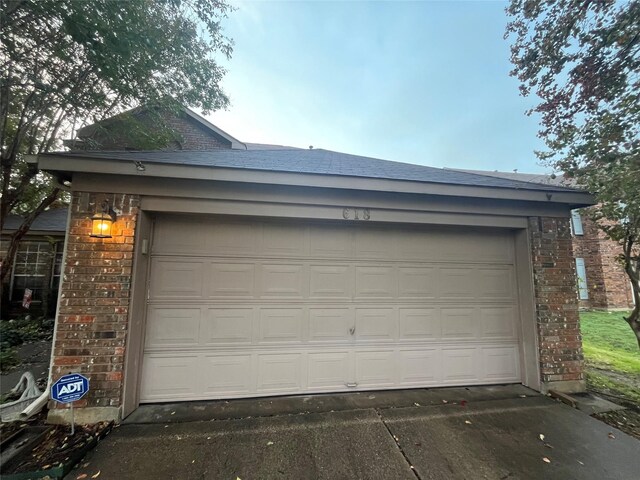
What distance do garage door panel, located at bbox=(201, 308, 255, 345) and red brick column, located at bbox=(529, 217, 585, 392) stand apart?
3.91 m

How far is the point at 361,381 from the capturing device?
12.1ft

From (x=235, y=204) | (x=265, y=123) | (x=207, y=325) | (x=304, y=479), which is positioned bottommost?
(x=304, y=479)

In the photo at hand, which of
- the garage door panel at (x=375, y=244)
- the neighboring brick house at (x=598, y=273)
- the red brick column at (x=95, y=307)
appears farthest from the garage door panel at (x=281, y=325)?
the neighboring brick house at (x=598, y=273)

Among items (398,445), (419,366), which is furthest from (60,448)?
(419,366)

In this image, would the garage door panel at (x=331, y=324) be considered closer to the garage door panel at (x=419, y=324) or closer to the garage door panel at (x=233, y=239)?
the garage door panel at (x=419, y=324)

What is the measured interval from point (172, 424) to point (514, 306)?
4.64m

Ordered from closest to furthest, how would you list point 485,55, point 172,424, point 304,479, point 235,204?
point 304,479 < point 172,424 < point 235,204 < point 485,55

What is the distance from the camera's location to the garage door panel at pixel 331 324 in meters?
3.67

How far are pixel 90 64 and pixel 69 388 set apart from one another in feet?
16.7

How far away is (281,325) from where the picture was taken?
3.60 m

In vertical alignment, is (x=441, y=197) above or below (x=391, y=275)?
above

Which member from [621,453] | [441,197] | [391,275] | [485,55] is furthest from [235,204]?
[485,55]

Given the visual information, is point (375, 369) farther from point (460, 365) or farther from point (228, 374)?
point (228, 374)

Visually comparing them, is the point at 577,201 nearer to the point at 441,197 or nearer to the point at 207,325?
the point at 441,197
